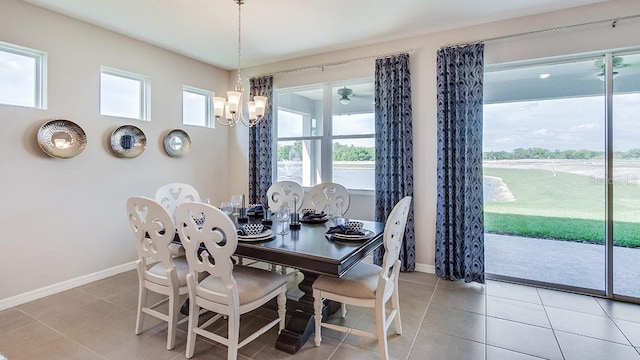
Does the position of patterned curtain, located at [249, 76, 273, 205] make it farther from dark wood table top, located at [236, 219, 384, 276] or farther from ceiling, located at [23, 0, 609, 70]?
dark wood table top, located at [236, 219, 384, 276]

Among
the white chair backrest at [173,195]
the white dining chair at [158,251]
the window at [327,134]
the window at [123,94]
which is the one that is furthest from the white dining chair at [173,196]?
the window at [327,134]

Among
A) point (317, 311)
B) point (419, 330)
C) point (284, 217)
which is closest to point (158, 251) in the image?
point (284, 217)

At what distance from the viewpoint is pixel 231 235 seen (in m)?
1.81

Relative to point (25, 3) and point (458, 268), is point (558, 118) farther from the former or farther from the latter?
point (25, 3)

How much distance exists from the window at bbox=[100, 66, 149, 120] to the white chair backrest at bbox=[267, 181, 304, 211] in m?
1.99

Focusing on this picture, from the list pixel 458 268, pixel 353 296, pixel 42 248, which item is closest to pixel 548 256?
pixel 458 268

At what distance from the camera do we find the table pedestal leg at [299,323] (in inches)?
87.0

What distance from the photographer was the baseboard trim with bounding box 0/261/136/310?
2873 mm

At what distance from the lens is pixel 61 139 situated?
3.13m

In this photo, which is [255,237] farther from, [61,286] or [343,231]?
[61,286]

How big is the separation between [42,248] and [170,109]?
217 centimetres

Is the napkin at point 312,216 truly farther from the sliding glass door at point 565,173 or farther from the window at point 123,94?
the window at point 123,94

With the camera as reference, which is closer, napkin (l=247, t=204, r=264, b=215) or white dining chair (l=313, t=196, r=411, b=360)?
white dining chair (l=313, t=196, r=411, b=360)

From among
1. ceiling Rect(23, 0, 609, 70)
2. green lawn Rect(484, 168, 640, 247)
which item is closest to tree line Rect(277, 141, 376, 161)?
ceiling Rect(23, 0, 609, 70)
